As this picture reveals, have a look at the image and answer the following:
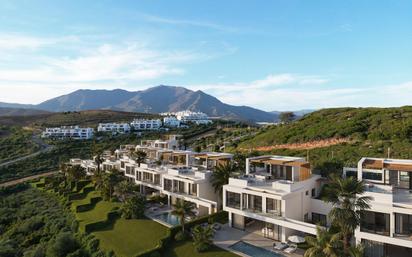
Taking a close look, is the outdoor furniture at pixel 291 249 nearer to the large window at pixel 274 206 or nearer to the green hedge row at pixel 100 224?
the large window at pixel 274 206

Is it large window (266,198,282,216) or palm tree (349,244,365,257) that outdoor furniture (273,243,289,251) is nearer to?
large window (266,198,282,216)

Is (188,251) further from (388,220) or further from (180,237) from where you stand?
(388,220)

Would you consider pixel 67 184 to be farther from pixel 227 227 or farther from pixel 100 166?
pixel 227 227

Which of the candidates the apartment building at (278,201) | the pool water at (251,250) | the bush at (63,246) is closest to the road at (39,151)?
the bush at (63,246)

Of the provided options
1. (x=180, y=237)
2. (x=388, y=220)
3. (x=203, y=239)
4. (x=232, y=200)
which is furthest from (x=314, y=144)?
(x=203, y=239)

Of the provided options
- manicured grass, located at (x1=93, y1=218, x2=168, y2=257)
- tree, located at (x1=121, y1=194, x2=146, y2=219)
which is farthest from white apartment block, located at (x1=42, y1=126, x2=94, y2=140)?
manicured grass, located at (x1=93, y1=218, x2=168, y2=257)

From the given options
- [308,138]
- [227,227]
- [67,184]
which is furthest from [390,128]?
[67,184]
